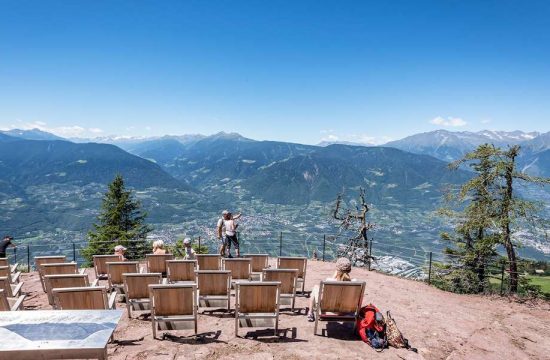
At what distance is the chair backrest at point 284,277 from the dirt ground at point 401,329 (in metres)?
0.54

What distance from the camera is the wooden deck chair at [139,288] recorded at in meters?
5.89

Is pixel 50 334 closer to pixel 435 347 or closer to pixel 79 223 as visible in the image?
pixel 435 347

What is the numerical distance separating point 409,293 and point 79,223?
212 meters

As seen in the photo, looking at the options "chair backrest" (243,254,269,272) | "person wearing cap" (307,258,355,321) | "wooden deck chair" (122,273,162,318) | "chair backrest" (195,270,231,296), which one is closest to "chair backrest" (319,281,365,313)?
A: "person wearing cap" (307,258,355,321)

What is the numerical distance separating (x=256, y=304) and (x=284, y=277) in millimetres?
1197

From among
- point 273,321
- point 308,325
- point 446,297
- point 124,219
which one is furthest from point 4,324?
point 124,219

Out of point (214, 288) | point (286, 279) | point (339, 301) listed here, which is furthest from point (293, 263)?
point (339, 301)

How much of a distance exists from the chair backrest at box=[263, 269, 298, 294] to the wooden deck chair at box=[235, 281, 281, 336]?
0.92 metres

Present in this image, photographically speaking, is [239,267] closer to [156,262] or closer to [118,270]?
[156,262]

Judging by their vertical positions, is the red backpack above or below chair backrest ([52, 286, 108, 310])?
below

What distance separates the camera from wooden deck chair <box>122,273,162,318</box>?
232 inches

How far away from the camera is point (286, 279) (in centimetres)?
663

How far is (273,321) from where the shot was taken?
566 centimetres

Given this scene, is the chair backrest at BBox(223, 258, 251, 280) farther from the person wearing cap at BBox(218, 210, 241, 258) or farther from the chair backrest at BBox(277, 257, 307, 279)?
the person wearing cap at BBox(218, 210, 241, 258)
